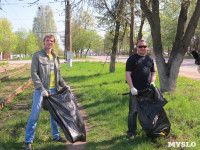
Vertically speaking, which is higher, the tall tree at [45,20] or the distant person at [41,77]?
the tall tree at [45,20]

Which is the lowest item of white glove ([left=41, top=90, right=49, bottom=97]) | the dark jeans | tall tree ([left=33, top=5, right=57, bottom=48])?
the dark jeans

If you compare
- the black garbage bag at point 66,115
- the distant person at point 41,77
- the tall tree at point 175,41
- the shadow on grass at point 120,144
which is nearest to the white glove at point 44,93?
the distant person at point 41,77

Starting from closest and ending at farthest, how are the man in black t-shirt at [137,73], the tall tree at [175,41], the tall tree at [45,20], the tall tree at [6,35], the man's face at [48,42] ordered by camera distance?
the man's face at [48,42] → the man in black t-shirt at [137,73] → the tall tree at [175,41] → the tall tree at [6,35] → the tall tree at [45,20]

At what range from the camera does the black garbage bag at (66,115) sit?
326 cm

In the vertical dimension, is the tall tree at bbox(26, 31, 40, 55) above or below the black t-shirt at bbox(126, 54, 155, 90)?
above

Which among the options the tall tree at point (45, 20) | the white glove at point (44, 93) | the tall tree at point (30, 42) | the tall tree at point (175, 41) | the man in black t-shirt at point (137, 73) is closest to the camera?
the white glove at point (44, 93)

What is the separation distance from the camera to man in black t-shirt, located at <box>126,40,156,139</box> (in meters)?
3.59

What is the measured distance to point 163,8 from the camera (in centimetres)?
945

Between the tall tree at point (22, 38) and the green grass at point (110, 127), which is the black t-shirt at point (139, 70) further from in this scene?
the tall tree at point (22, 38)

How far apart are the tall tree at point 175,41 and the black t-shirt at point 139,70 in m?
3.41

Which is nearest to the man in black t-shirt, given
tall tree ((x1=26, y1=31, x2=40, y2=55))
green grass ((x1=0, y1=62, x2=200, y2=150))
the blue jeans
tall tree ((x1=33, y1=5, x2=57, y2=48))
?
green grass ((x1=0, y1=62, x2=200, y2=150))

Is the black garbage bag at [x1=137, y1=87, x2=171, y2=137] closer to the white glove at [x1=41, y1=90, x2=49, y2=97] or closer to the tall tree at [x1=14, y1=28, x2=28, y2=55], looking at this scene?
the white glove at [x1=41, y1=90, x2=49, y2=97]

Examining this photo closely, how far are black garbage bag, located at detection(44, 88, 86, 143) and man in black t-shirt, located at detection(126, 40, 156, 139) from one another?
948 millimetres

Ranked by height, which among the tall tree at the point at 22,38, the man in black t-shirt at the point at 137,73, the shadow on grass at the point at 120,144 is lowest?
the shadow on grass at the point at 120,144
